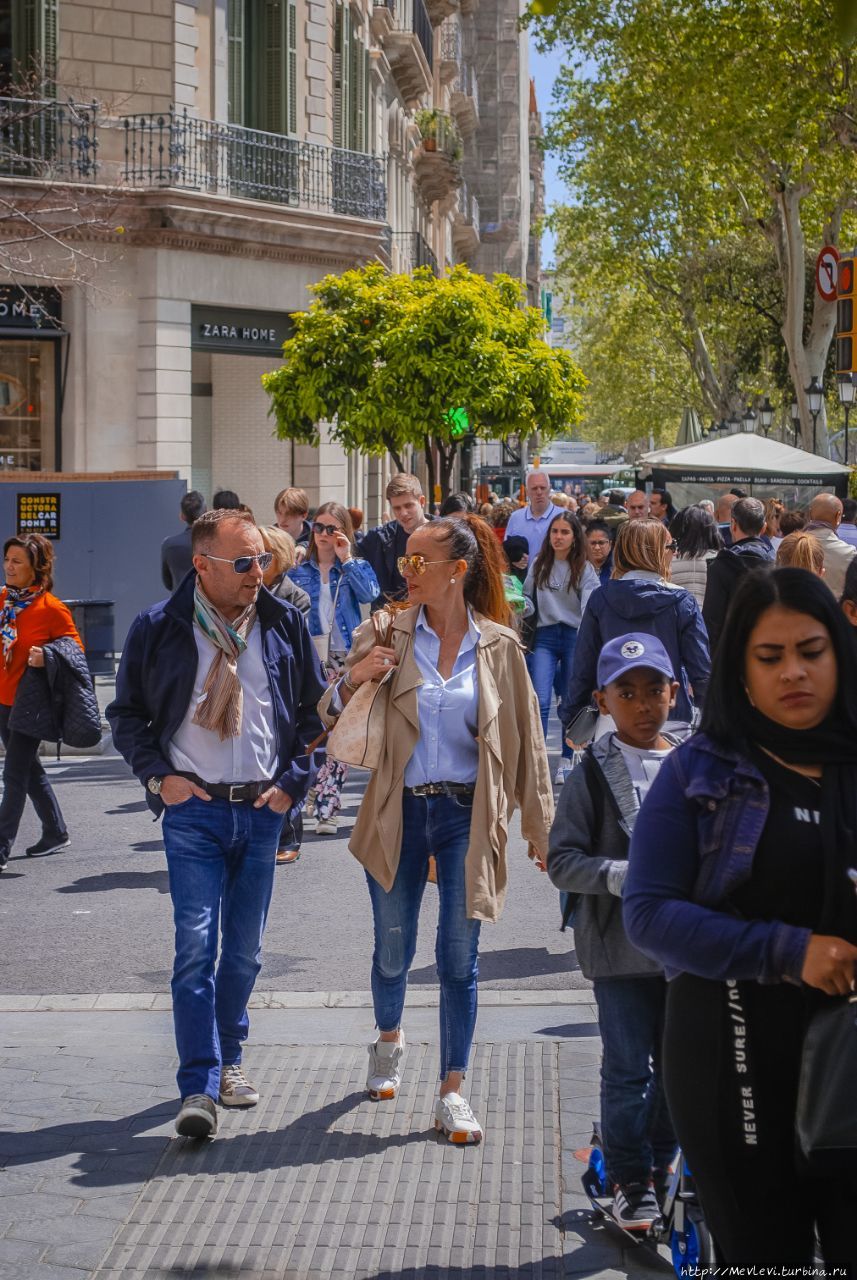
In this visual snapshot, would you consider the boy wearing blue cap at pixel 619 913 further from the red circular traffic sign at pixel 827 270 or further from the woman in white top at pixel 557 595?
the red circular traffic sign at pixel 827 270

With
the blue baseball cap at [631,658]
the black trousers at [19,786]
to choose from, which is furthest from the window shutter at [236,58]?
the blue baseball cap at [631,658]

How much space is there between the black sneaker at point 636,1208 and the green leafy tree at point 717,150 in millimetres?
3147

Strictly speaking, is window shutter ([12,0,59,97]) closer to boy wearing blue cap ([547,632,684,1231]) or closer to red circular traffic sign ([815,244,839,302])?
red circular traffic sign ([815,244,839,302])

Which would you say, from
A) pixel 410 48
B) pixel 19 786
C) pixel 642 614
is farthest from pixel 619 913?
pixel 410 48

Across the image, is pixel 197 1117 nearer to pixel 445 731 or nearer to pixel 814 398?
pixel 445 731

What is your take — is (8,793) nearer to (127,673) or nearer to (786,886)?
(127,673)

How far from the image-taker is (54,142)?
2223cm

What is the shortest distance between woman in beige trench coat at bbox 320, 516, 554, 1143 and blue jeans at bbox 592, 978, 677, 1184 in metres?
0.82

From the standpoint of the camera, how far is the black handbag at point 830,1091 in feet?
9.50

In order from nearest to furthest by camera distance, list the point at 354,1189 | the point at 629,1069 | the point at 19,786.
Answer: the point at 629,1069 → the point at 354,1189 → the point at 19,786

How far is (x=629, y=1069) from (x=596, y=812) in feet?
2.15

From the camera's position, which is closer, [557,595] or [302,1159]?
[302,1159]

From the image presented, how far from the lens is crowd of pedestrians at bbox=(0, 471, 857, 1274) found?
120 inches

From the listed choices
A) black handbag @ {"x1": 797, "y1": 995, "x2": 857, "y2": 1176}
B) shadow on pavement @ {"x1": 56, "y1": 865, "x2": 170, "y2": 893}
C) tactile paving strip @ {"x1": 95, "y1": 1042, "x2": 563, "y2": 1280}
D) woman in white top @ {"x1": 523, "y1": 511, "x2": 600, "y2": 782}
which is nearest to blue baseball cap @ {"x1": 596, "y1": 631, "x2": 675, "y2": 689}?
tactile paving strip @ {"x1": 95, "y1": 1042, "x2": 563, "y2": 1280}
